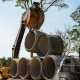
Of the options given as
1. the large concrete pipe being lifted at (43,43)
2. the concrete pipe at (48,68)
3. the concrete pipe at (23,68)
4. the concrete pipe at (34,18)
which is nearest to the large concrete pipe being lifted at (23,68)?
the concrete pipe at (23,68)

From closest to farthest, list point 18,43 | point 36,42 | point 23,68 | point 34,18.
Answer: point 36,42 < point 23,68 < point 34,18 < point 18,43

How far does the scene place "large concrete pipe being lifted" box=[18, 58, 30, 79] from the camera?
548 inches

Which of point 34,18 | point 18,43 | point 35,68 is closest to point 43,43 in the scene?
point 35,68

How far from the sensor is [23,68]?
14.3 metres

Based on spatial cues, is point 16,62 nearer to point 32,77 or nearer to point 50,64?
point 32,77

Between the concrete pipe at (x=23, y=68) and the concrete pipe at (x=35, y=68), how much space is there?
351mm

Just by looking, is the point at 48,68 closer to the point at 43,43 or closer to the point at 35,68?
the point at 35,68

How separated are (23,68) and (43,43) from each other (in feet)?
4.73

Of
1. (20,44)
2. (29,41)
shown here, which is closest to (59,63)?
(29,41)

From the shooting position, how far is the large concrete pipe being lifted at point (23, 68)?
45.6 ft

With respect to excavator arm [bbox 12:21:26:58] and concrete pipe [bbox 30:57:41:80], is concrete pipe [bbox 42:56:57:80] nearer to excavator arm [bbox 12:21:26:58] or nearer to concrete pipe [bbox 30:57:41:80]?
concrete pipe [bbox 30:57:41:80]

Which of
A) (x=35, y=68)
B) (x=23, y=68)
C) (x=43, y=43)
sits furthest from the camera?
(x=23, y=68)

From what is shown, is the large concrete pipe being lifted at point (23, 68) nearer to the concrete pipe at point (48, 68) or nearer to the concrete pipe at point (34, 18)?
the concrete pipe at point (48, 68)

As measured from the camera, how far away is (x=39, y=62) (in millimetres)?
12781
